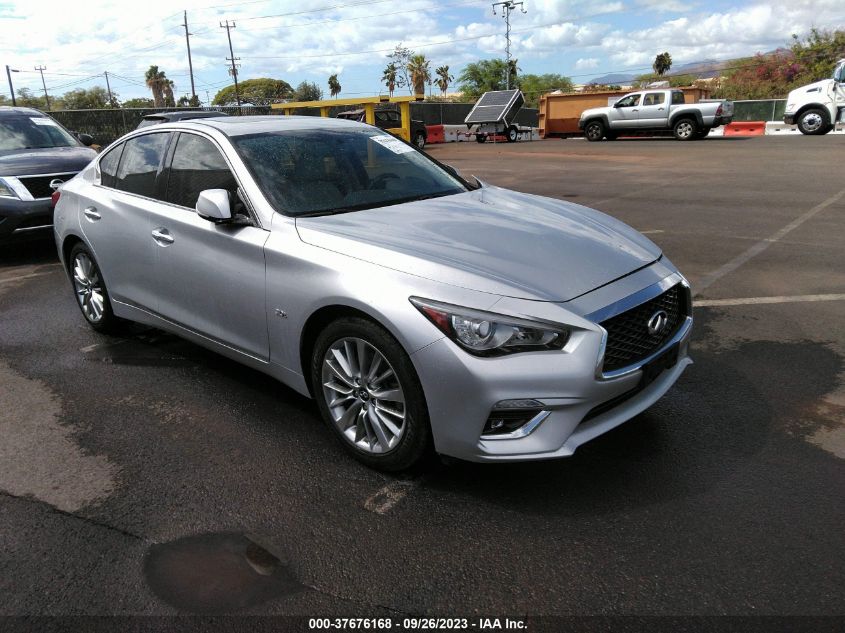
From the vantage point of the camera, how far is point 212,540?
2713 mm

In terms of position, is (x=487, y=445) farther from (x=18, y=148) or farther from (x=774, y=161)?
(x=774, y=161)

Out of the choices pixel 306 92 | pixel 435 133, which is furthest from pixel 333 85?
pixel 435 133

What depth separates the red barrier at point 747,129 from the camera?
92.9 ft

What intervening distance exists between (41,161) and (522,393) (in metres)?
7.74

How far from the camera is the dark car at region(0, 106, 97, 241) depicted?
7.70 meters

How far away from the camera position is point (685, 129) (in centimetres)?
2512

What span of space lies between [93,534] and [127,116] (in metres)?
29.5

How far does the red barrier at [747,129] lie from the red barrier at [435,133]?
12595mm

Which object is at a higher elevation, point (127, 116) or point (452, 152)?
point (127, 116)

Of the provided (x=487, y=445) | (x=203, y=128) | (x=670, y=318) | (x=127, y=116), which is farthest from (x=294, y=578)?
(x=127, y=116)

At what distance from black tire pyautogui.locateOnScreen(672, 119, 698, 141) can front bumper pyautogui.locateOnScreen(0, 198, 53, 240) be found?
23028 millimetres

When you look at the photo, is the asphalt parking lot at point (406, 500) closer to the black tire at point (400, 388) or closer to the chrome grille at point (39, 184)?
the black tire at point (400, 388)

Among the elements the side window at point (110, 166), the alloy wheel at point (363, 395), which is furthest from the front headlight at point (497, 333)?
the side window at point (110, 166)

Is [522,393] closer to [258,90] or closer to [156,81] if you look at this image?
[156,81]
